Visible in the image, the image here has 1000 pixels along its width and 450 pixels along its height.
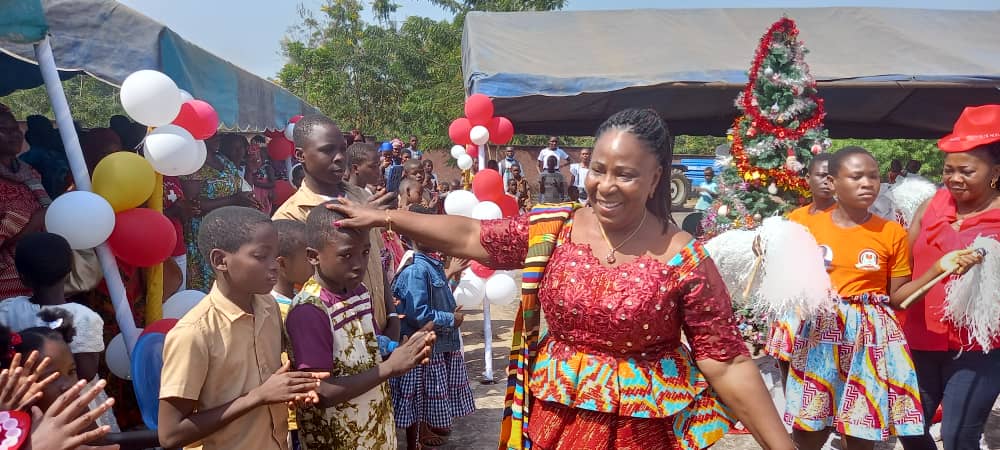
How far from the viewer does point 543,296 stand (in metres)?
2.13

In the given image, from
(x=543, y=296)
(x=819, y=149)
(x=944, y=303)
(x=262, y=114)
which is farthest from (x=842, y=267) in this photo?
(x=262, y=114)

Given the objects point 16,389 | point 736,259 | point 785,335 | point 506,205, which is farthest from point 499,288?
point 16,389

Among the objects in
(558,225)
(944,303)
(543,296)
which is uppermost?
(558,225)

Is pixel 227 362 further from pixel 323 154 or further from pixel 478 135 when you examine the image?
pixel 478 135

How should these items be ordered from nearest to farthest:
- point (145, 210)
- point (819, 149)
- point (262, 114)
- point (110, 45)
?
1. point (145, 210)
2. point (110, 45)
3. point (819, 149)
4. point (262, 114)

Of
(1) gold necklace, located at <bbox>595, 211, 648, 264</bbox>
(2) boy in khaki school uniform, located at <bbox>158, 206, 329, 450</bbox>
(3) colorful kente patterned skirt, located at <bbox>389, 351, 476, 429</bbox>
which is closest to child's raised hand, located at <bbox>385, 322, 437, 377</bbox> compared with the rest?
(2) boy in khaki school uniform, located at <bbox>158, 206, 329, 450</bbox>

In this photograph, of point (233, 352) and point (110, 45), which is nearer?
point (233, 352)

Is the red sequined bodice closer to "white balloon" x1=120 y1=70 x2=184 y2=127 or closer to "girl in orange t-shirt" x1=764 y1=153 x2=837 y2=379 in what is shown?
"girl in orange t-shirt" x1=764 y1=153 x2=837 y2=379

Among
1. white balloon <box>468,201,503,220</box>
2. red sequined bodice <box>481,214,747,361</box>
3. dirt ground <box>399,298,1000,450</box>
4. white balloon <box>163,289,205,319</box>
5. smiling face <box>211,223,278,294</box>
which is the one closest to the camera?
red sequined bodice <box>481,214,747,361</box>

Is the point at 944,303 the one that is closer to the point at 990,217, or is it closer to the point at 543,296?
the point at 990,217

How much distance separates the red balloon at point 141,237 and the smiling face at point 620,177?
2.61m

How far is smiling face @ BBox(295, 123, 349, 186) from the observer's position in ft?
10.5

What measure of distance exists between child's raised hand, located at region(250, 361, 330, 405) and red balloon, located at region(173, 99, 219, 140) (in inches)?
113

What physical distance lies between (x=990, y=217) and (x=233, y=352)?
3478 millimetres
